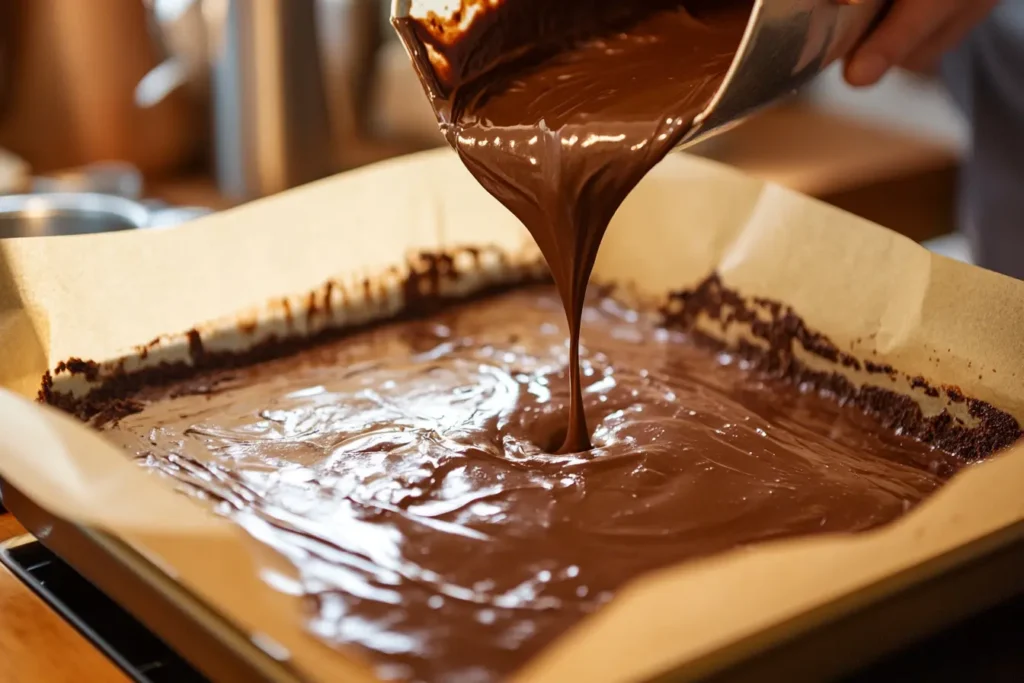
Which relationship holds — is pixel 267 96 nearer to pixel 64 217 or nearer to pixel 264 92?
pixel 264 92

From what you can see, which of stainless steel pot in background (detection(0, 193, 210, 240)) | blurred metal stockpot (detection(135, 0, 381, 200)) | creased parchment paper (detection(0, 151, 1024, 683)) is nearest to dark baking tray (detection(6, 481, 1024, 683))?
creased parchment paper (detection(0, 151, 1024, 683))

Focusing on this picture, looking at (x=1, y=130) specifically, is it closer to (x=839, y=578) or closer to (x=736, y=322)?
(x=736, y=322)

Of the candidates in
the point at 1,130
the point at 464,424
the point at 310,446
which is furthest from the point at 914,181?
the point at 1,130

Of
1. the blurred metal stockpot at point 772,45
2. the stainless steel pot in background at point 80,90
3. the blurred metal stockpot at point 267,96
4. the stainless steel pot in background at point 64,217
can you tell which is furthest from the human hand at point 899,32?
the stainless steel pot in background at point 80,90

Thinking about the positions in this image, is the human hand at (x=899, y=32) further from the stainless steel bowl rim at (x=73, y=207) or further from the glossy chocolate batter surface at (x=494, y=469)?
the stainless steel bowl rim at (x=73, y=207)

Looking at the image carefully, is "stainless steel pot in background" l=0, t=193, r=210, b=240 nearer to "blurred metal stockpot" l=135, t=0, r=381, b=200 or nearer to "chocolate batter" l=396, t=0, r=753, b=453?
"blurred metal stockpot" l=135, t=0, r=381, b=200

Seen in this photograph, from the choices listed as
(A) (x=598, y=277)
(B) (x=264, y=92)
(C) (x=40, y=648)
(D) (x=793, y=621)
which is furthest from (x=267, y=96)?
(D) (x=793, y=621)
